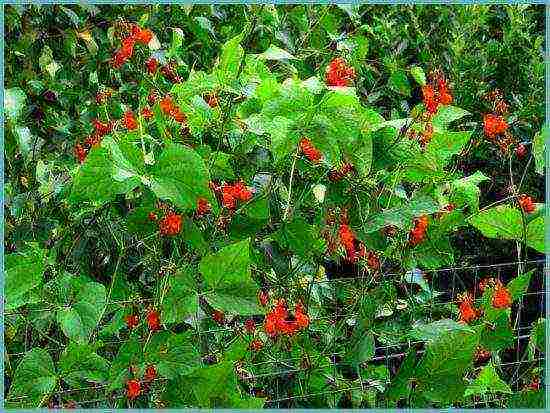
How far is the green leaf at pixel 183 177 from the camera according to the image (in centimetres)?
100

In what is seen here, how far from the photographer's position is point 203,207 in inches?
46.0

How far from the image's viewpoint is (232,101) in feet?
4.15

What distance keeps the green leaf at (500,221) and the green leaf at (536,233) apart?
0.05ft

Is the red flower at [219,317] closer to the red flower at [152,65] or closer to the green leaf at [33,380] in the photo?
the green leaf at [33,380]

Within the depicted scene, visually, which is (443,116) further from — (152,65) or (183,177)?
(152,65)

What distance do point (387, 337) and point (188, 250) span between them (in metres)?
0.35

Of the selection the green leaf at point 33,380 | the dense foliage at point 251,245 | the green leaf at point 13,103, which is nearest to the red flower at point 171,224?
the dense foliage at point 251,245

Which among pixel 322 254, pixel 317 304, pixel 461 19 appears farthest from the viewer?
pixel 461 19

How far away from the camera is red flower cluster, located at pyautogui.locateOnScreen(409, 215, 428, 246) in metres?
1.26

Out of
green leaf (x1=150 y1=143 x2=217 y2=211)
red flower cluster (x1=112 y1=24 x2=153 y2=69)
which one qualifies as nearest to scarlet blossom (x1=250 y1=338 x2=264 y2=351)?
green leaf (x1=150 y1=143 x2=217 y2=211)

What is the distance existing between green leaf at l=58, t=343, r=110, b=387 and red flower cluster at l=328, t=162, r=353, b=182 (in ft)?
1.28

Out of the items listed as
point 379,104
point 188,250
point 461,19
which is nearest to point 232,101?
point 188,250

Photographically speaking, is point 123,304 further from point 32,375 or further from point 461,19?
point 461,19

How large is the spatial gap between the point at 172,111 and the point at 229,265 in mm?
299
